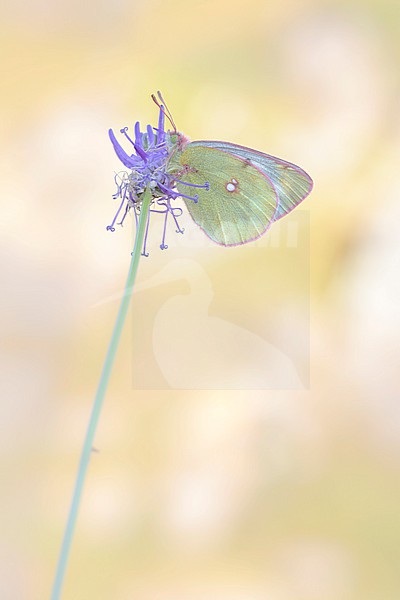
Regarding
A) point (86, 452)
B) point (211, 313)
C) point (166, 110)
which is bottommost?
point (86, 452)

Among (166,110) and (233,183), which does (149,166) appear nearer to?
(233,183)

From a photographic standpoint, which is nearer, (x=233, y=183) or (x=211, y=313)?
(x=233, y=183)

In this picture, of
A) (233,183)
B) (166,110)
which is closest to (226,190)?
(233,183)

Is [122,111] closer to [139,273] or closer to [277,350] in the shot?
[139,273]

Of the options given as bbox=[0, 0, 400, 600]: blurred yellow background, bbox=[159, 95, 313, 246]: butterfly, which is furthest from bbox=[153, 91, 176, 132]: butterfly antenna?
bbox=[159, 95, 313, 246]: butterfly

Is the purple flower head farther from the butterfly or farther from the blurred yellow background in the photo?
the blurred yellow background

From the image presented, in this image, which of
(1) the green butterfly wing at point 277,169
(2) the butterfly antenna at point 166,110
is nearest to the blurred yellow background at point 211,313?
(2) the butterfly antenna at point 166,110
